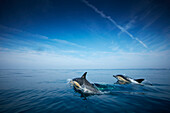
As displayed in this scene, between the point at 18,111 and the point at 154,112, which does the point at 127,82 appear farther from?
the point at 18,111

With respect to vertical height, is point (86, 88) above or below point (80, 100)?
above

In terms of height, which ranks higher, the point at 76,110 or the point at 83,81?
the point at 83,81

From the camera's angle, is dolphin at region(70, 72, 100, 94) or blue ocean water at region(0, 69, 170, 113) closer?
blue ocean water at region(0, 69, 170, 113)

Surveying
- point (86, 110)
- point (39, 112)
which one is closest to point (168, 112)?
point (86, 110)

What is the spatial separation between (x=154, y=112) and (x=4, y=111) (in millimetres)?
8943

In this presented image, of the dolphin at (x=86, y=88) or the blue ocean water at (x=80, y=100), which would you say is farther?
the dolphin at (x=86, y=88)

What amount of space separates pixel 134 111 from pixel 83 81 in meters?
6.12

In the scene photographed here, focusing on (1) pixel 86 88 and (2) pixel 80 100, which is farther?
(1) pixel 86 88

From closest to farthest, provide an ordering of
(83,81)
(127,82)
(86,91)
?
(86,91) → (83,81) → (127,82)

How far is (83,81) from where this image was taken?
9.87 metres

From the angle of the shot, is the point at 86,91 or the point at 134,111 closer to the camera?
the point at 134,111

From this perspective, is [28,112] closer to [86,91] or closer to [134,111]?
[86,91]

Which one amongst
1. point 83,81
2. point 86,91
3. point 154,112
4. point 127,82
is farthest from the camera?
point 127,82

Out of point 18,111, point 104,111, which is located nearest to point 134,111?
point 104,111
